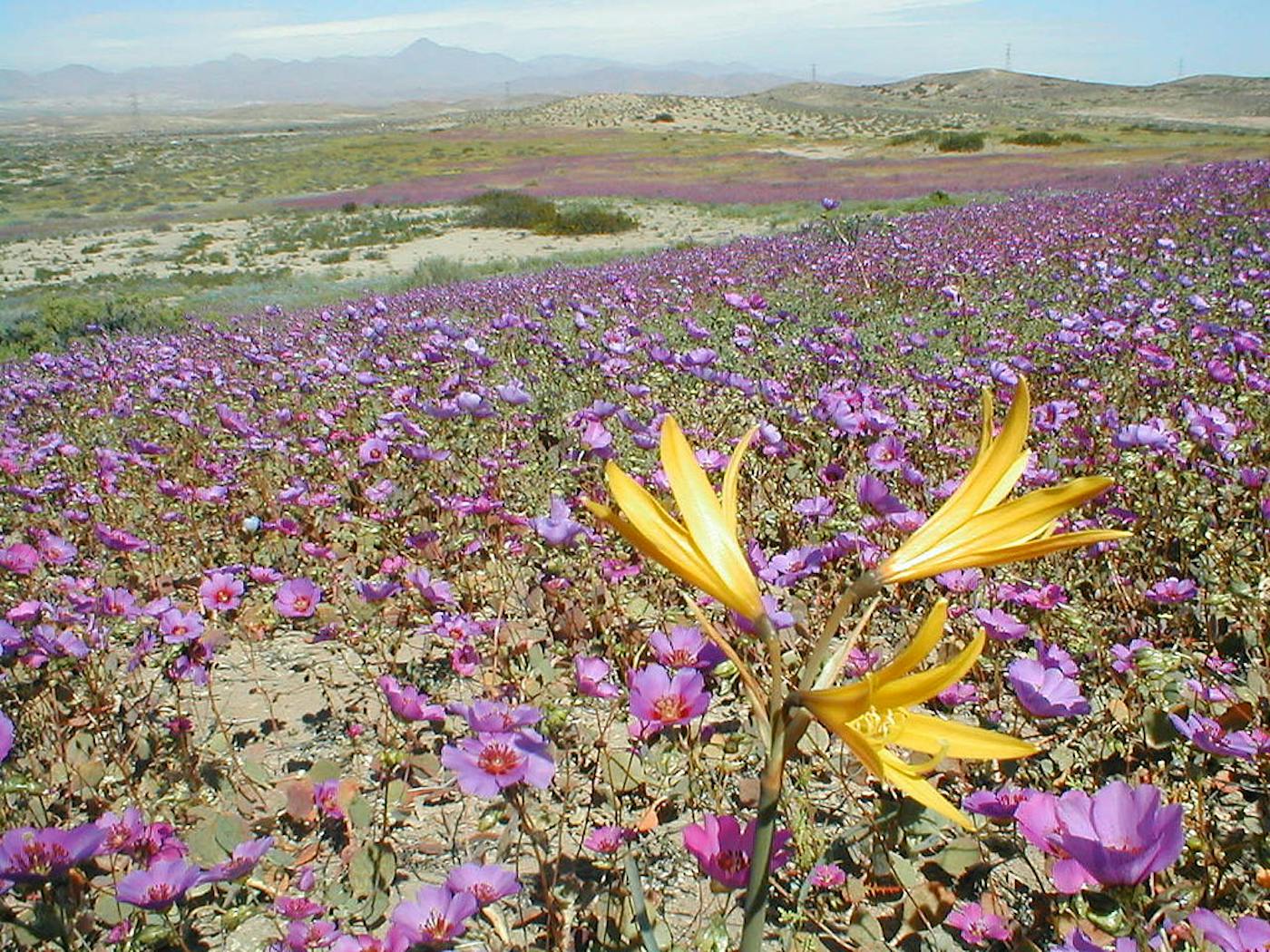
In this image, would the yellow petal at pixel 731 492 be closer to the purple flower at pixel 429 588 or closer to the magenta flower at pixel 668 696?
the magenta flower at pixel 668 696

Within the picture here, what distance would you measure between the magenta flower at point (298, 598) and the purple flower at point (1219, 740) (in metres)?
1.98

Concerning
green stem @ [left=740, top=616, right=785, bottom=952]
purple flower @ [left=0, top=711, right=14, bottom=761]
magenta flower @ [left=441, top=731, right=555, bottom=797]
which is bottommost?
magenta flower @ [left=441, top=731, right=555, bottom=797]

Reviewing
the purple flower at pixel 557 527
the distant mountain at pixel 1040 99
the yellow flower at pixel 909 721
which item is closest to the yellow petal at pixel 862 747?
the yellow flower at pixel 909 721

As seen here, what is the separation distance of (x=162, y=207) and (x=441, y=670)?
138 feet

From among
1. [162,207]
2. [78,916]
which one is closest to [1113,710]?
[78,916]

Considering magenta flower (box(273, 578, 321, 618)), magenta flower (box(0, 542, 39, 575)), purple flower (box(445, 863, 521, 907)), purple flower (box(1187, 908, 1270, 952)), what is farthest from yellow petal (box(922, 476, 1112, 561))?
magenta flower (box(0, 542, 39, 575))

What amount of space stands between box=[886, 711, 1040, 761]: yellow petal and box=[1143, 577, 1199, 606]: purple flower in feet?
6.06

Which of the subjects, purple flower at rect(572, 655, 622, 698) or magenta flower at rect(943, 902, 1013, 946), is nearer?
magenta flower at rect(943, 902, 1013, 946)

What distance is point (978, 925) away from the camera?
156 cm

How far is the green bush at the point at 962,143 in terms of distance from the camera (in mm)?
45094

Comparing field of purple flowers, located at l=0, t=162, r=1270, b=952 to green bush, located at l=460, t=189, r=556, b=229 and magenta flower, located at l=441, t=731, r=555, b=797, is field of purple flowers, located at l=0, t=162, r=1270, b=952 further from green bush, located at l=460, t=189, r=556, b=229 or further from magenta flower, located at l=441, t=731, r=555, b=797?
green bush, located at l=460, t=189, r=556, b=229

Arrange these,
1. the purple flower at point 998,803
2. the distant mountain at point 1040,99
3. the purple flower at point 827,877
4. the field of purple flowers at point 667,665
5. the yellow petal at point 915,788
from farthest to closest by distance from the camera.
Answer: the distant mountain at point 1040,99 → the purple flower at point 827,877 → the purple flower at point 998,803 → the field of purple flowers at point 667,665 → the yellow petal at point 915,788

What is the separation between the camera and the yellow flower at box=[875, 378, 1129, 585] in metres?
0.76

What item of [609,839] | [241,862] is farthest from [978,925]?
A: [241,862]
